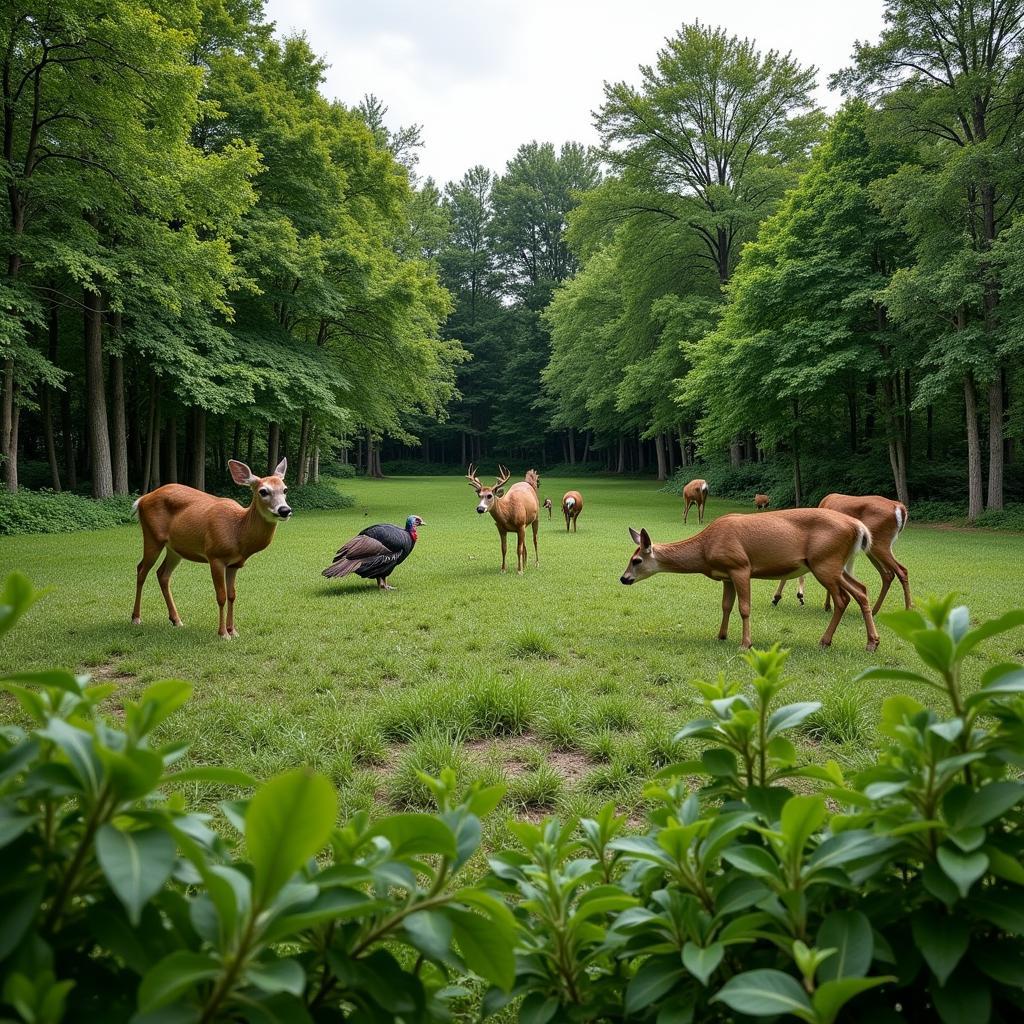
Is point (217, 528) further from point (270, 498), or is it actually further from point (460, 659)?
point (460, 659)

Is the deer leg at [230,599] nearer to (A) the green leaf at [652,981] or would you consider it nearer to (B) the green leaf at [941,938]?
(A) the green leaf at [652,981]

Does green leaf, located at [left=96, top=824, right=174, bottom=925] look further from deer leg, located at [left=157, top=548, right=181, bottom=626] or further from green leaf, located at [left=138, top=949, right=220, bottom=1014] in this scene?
deer leg, located at [left=157, top=548, right=181, bottom=626]

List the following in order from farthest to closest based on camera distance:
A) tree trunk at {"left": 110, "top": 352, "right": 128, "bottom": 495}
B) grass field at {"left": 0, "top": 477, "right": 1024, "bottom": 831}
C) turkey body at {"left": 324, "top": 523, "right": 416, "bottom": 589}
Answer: tree trunk at {"left": 110, "top": 352, "right": 128, "bottom": 495} < turkey body at {"left": 324, "top": 523, "right": 416, "bottom": 589} < grass field at {"left": 0, "top": 477, "right": 1024, "bottom": 831}

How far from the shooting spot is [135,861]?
2.00 ft

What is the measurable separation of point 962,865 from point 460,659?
5395 millimetres

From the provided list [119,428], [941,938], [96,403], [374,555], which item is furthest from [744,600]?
[119,428]

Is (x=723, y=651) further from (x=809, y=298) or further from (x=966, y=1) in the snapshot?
(x=966, y=1)

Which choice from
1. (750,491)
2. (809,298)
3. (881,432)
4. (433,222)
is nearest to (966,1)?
(809,298)

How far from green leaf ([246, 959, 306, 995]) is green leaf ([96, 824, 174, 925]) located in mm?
122

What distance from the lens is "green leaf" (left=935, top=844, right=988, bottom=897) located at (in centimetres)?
72

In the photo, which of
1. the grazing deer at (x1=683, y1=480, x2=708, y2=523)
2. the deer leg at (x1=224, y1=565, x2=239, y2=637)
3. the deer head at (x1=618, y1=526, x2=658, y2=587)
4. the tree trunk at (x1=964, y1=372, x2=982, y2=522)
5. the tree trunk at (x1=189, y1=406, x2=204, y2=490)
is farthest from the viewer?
the tree trunk at (x1=189, y1=406, x2=204, y2=490)

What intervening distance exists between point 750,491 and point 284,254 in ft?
67.0

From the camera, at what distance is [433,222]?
1951 inches

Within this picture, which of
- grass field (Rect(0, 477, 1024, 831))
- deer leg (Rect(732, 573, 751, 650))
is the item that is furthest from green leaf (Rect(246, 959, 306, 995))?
deer leg (Rect(732, 573, 751, 650))
